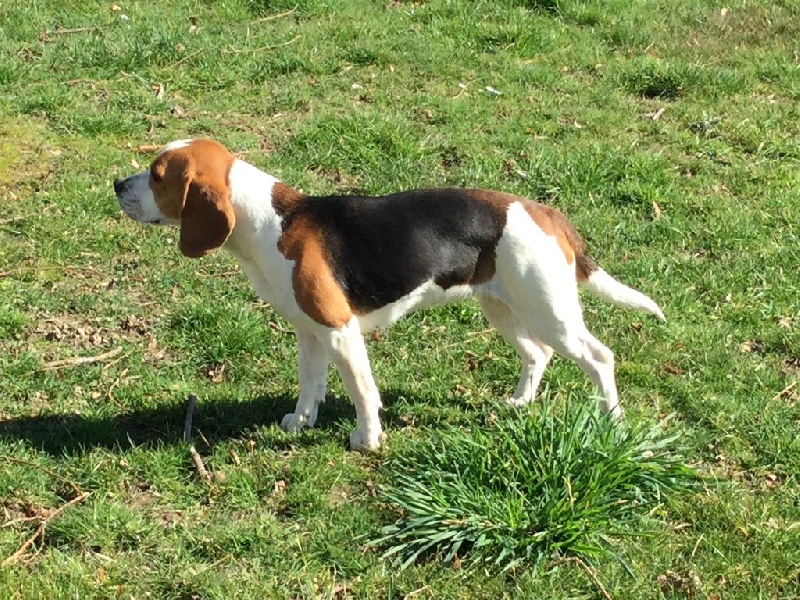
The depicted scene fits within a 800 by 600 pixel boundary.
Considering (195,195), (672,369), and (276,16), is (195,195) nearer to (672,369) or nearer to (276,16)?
(672,369)

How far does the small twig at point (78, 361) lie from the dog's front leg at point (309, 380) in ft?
3.91

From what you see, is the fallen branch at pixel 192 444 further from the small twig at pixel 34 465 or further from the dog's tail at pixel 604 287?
the dog's tail at pixel 604 287

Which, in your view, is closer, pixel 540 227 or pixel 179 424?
pixel 540 227

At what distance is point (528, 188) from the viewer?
737cm

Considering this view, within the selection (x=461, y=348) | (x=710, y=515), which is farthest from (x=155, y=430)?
(x=710, y=515)

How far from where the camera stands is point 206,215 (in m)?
4.45

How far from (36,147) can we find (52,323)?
2.20 metres

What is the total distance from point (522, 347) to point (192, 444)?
5.49 ft

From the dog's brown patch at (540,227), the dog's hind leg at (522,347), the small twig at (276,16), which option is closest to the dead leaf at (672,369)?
the dog's hind leg at (522,347)

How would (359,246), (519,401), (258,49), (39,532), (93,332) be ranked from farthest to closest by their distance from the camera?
(258,49) → (93,332) → (519,401) → (359,246) → (39,532)

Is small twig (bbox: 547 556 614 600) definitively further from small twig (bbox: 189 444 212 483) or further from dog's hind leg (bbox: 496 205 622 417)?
small twig (bbox: 189 444 212 483)

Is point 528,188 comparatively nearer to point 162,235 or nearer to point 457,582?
point 162,235

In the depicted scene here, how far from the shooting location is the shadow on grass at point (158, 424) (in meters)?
4.90

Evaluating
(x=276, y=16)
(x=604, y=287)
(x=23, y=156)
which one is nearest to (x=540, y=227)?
(x=604, y=287)
